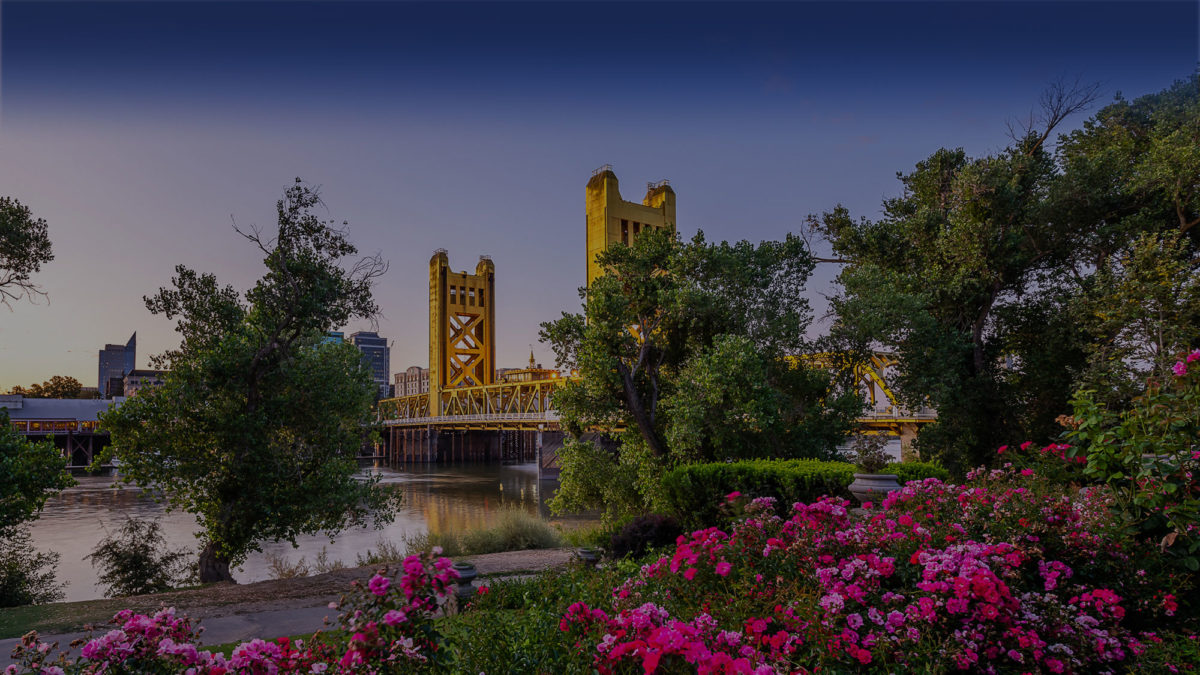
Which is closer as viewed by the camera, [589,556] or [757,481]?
[589,556]

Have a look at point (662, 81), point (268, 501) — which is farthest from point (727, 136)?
point (268, 501)

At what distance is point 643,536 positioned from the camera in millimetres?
8461

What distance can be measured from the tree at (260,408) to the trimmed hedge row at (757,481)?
17.4 feet

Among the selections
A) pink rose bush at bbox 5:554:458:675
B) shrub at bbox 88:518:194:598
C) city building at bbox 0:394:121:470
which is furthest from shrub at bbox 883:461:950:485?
city building at bbox 0:394:121:470

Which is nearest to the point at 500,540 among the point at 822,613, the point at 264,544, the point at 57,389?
the point at 264,544

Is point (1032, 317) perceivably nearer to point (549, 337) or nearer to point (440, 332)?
point (549, 337)

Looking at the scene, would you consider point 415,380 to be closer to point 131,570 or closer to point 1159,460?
point 131,570

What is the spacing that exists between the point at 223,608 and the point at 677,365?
9901 millimetres

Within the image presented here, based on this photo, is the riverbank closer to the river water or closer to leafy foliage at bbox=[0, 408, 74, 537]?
leafy foliage at bbox=[0, 408, 74, 537]

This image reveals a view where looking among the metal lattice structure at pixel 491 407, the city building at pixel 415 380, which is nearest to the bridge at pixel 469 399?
the metal lattice structure at pixel 491 407

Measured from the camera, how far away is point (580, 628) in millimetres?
3311

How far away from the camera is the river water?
14.1 m

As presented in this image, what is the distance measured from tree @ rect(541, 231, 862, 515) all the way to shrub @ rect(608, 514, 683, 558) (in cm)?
299

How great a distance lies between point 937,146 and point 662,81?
33.7ft
